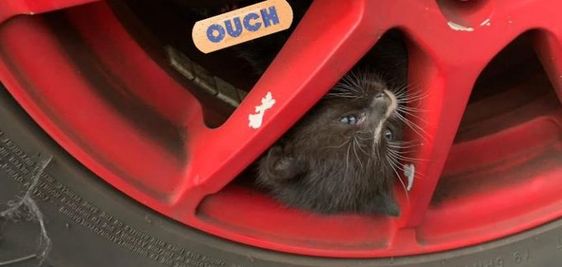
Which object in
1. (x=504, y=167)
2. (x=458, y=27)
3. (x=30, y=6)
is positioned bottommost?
(x=504, y=167)

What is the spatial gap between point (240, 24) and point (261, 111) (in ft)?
0.44

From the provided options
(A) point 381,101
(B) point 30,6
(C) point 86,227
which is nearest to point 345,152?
(A) point 381,101

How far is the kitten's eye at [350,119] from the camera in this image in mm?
1274

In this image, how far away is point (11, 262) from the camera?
1.12 meters

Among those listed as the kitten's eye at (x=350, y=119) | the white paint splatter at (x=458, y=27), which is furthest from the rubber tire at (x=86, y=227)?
the white paint splatter at (x=458, y=27)

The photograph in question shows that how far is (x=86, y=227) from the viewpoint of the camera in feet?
3.66

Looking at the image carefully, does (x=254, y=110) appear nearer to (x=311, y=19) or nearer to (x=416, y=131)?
(x=311, y=19)

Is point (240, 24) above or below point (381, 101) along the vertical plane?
above

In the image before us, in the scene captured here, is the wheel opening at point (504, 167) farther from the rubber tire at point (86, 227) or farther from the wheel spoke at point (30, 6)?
the wheel spoke at point (30, 6)

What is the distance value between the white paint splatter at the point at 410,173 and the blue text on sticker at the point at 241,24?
0.35 meters

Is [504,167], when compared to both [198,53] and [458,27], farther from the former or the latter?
[198,53]

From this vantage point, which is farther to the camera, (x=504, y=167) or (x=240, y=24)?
(x=504, y=167)

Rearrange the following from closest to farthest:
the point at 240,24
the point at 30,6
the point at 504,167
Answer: the point at 30,6 → the point at 240,24 → the point at 504,167

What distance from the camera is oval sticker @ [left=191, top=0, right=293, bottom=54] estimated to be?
106 centimetres
